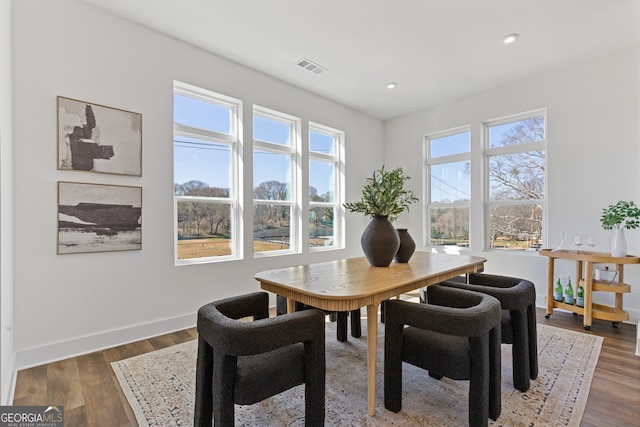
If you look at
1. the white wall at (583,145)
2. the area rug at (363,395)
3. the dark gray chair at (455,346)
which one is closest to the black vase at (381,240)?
the dark gray chair at (455,346)

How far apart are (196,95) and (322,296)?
2.91 metres

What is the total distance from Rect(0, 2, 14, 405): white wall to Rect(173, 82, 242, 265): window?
1.26 meters

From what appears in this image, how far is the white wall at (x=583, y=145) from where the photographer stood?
10.8ft

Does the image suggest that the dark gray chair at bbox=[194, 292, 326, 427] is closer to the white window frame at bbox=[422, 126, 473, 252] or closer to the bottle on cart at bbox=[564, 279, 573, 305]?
the bottle on cart at bbox=[564, 279, 573, 305]

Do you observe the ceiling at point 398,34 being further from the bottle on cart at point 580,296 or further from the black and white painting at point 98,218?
the bottle on cart at point 580,296

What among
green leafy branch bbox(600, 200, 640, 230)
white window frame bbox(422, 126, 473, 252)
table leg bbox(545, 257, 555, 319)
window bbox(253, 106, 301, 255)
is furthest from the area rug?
white window frame bbox(422, 126, 473, 252)

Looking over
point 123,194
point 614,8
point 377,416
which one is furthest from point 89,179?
point 614,8

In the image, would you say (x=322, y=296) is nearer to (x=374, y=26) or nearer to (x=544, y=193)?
(x=374, y=26)

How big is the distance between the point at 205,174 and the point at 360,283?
2432mm

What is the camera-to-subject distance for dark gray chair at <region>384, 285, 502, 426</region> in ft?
4.91

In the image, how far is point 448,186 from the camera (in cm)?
495

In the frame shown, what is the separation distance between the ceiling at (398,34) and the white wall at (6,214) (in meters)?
0.92

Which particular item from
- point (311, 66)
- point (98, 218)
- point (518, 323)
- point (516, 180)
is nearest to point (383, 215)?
point (518, 323)

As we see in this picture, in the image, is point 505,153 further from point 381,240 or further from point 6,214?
point 6,214
